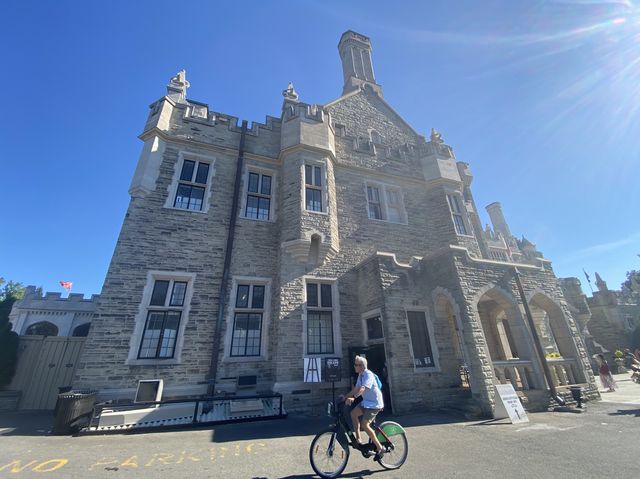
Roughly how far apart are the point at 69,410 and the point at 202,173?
855 cm

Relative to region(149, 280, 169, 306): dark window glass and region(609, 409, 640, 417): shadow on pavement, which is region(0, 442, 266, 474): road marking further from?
region(609, 409, 640, 417): shadow on pavement

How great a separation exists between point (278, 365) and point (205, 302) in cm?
328

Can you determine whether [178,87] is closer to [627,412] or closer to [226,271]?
[226,271]

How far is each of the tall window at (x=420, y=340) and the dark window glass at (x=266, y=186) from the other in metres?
7.64

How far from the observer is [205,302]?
966cm

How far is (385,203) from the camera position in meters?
13.8

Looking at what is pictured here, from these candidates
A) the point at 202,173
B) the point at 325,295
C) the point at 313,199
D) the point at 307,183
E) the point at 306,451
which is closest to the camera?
the point at 306,451

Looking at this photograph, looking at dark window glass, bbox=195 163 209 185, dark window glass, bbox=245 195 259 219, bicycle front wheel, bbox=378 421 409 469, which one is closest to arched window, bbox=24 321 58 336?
dark window glass, bbox=195 163 209 185

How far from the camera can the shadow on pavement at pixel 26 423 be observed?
21.4ft

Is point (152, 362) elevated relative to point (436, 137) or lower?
lower

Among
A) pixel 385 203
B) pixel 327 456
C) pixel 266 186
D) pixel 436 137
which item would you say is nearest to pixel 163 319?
pixel 266 186

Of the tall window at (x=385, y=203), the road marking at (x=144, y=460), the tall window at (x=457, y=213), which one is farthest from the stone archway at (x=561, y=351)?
the road marking at (x=144, y=460)

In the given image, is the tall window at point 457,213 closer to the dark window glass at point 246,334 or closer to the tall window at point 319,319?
the tall window at point 319,319

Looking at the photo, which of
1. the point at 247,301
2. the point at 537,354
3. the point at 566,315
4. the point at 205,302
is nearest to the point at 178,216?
the point at 205,302
